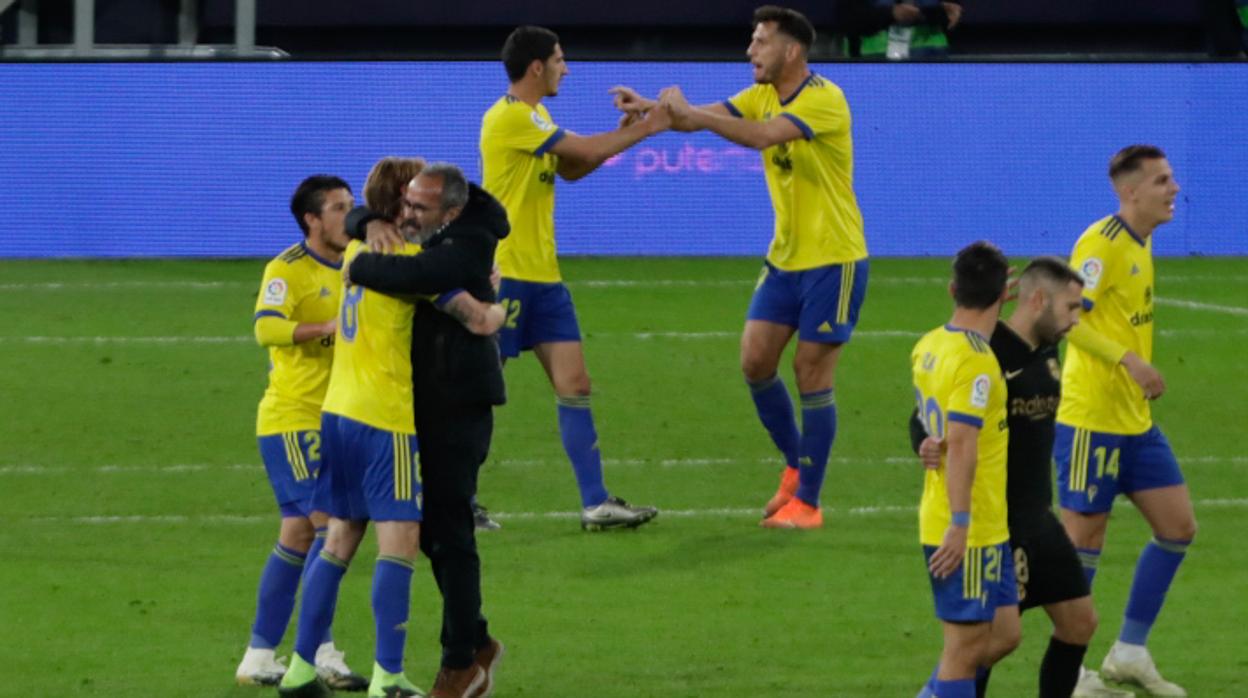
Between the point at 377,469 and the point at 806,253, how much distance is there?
3.89 m

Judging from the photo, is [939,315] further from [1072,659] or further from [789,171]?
[1072,659]

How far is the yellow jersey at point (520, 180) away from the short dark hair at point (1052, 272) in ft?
13.5

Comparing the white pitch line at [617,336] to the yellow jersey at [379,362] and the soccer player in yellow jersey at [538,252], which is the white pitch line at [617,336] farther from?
the yellow jersey at [379,362]

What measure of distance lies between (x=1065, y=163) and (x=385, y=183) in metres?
13.6

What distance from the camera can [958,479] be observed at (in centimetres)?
689

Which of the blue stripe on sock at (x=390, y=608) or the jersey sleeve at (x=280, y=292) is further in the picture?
the jersey sleeve at (x=280, y=292)

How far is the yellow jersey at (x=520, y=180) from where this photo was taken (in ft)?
36.1

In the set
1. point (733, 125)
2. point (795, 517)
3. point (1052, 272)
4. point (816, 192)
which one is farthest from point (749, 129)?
point (1052, 272)

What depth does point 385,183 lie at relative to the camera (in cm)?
791

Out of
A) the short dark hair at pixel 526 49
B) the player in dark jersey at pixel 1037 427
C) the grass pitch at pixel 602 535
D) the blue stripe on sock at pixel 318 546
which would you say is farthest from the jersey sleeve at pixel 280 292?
the short dark hair at pixel 526 49

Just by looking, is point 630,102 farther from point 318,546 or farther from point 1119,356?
point 318,546

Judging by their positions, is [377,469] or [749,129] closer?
[377,469]

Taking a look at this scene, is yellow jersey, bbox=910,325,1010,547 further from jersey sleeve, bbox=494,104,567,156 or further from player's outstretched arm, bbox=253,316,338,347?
jersey sleeve, bbox=494,104,567,156

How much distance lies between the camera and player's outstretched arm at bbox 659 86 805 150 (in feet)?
35.2
